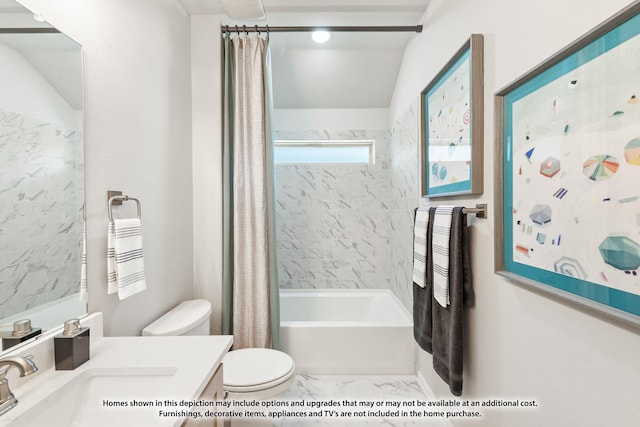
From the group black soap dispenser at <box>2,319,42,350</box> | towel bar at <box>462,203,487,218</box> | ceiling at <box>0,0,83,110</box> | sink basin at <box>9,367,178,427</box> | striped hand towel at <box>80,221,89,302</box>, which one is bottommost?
sink basin at <box>9,367,178,427</box>

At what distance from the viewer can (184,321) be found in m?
1.54

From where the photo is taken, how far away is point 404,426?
168 centimetres

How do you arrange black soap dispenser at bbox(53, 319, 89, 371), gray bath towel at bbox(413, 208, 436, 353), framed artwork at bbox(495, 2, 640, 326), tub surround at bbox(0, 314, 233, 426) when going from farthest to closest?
gray bath towel at bbox(413, 208, 436, 353) → black soap dispenser at bbox(53, 319, 89, 371) → tub surround at bbox(0, 314, 233, 426) → framed artwork at bbox(495, 2, 640, 326)

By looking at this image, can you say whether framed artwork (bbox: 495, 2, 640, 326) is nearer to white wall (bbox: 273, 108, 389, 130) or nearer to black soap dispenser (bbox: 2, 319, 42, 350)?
black soap dispenser (bbox: 2, 319, 42, 350)

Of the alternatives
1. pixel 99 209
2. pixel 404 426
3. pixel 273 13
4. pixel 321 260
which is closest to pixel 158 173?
pixel 99 209

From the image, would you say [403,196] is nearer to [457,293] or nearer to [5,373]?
[457,293]

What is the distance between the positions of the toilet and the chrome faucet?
644 mm

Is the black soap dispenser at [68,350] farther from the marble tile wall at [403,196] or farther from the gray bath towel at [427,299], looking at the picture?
the marble tile wall at [403,196]

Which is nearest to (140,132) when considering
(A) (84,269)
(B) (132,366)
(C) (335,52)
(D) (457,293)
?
(A) (84,269)

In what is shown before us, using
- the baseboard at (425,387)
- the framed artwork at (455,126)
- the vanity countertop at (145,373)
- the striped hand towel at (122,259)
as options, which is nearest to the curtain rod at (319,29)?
the framed artwork at (455,126)

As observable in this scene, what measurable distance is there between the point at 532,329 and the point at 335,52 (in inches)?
96.7

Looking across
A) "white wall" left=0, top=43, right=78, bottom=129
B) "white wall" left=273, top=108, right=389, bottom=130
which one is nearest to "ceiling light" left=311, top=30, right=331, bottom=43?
"white wall" left=273, top=108, right=389, bottom=130

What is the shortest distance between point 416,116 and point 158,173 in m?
1.74

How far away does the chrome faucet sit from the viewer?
0.70 meters
